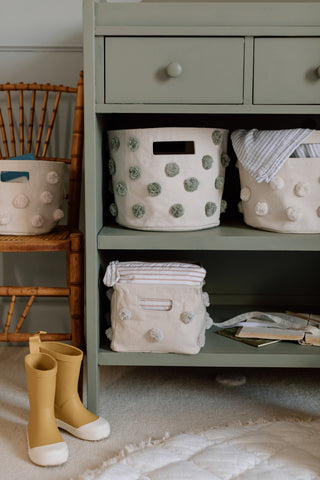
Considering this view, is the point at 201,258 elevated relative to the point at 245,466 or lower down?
elevated

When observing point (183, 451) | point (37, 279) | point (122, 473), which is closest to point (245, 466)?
point (183, 451)

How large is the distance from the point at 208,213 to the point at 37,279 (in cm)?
79

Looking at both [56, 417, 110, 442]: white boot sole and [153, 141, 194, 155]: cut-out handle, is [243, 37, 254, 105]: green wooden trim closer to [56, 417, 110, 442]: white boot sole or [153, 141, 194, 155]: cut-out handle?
[153, 141, 194, 155]: cut-out handle

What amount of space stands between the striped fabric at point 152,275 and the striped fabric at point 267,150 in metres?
0.29

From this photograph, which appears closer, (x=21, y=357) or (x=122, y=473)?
(x=122, y=473)

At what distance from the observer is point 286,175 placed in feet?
4.27

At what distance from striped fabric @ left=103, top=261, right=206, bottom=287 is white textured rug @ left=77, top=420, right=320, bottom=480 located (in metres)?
0.36

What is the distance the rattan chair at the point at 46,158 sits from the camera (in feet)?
4.58

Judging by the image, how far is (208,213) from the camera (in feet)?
4.50

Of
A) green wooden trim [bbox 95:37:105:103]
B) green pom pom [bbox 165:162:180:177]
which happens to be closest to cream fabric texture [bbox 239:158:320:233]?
green pom pom [bbox 165:162:180:177]

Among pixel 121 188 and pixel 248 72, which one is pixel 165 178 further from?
pixel 248 72

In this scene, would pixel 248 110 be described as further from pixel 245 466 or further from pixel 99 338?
pixel 245 466

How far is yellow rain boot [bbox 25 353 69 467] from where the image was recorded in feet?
3.72

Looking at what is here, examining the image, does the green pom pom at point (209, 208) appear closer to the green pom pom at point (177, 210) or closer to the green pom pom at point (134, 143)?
the green pom pom at point (177, 210)
